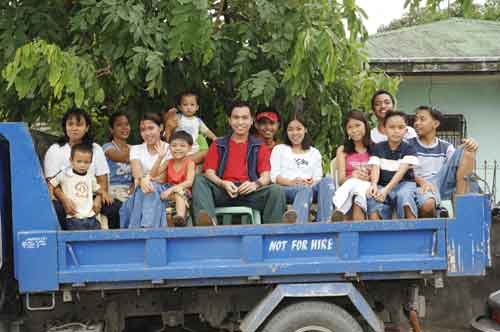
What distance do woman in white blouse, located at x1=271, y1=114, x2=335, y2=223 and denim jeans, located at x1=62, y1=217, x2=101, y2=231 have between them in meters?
1.42

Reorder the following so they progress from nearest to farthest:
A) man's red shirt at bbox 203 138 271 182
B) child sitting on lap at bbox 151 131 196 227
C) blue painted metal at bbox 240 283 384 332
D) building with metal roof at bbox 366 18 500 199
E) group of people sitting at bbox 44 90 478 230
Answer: blue painted metal at bbox 240 283 384 332 → group of people sitting at bbox 44 90 478 230 → child sitting on lap at bbox 151 131 196 227 → man's red shirt at bbox 203 138 271 182 → building with metal roof at bbox 366 18 500 199

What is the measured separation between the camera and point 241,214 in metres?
5.18

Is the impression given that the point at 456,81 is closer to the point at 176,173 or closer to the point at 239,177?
the point at 239,177

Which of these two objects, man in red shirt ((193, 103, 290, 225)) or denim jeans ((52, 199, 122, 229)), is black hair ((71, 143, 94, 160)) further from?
man in red shirt ((193, 103, 290, 225))

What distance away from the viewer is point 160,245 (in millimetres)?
4387

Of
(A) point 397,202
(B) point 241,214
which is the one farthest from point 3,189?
(A) point 397,202

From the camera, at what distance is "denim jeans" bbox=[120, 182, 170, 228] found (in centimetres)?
473

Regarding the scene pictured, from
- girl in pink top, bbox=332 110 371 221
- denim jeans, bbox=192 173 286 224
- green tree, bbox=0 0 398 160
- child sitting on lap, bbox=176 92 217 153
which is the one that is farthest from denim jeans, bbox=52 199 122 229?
girl in pink top, bbox=332 110 371 221

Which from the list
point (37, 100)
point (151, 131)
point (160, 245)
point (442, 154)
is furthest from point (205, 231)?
point (37, 100)

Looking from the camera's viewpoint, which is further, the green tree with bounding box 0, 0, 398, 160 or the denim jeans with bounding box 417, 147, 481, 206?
the green tree with bounding box 0, 0, 398, 160

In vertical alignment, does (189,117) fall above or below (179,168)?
above

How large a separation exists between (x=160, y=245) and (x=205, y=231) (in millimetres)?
294

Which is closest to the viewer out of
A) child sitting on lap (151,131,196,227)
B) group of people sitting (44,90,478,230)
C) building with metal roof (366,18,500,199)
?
group of people sitting (44,90,478,230)

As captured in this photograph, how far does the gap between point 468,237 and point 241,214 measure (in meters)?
1.63
